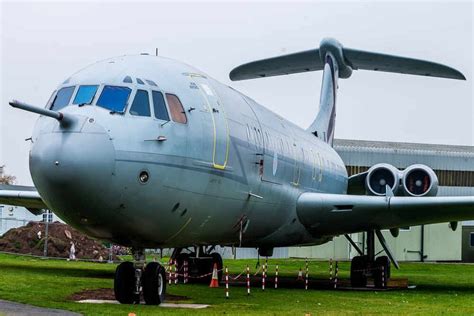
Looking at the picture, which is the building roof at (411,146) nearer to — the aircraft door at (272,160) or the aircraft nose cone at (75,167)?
the aircraft door at (272,160)

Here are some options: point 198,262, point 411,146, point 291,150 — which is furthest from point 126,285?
point 411,146

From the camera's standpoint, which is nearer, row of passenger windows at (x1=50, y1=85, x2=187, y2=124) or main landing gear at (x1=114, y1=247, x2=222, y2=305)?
row of passenger windows at (x1=50, y1=85, x2=187, y2=124)

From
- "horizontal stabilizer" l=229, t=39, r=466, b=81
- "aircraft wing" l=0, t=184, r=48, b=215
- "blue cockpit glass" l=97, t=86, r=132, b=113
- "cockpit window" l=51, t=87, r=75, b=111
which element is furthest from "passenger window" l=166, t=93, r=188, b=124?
"horizontal stabilizer" l=229, t=39, r=466, b=81

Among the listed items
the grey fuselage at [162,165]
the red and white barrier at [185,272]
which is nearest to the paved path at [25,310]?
the grey fuselage at [162,165]

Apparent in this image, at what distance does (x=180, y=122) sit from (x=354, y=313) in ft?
14.6

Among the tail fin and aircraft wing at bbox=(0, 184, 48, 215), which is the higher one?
the tail fin

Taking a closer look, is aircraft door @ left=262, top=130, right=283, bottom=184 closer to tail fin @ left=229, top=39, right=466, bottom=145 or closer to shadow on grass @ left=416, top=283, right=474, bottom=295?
shadow on grass @ left=416, top=283, right=474, bottom=295

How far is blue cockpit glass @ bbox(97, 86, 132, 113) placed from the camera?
1336 cm

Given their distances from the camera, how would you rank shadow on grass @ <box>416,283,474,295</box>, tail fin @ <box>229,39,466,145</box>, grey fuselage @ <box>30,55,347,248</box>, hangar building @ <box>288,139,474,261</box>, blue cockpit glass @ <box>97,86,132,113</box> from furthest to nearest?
hangar building @ <box>288,139,474,261</box>, tail fin @ <box>229,39,466,145</box>, shadow on grass @ <box>416,283,474,295</box>, blue cockpit glass @ <box>97,86,132,113</box>, grey fuselage @ <box>30,55,347,248</box>

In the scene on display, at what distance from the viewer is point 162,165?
1347 centimetres

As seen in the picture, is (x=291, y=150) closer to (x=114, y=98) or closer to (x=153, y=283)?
(x=153, y=283)

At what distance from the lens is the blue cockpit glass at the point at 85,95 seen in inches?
533

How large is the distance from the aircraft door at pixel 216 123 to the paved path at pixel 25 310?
365 centimetres

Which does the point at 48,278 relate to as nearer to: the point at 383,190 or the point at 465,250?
the point at 383,190
